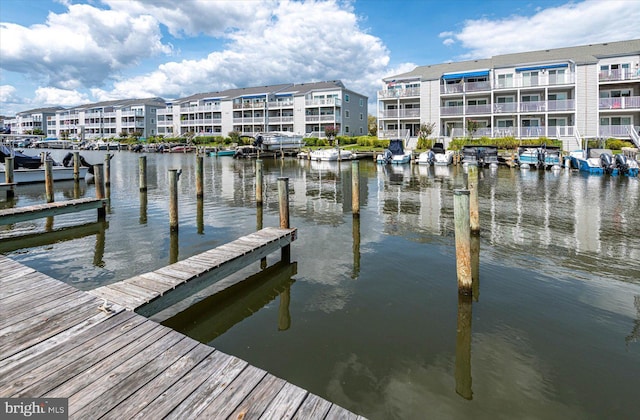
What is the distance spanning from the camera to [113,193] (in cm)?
2372

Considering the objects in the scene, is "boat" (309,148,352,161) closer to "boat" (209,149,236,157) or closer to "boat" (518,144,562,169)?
"boat" (209,149,236,157)

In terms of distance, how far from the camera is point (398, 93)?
56.3m

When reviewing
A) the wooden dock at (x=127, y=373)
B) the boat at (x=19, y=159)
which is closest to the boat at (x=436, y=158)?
the boat at (x=19, y=159)

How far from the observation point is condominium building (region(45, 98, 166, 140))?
342 feet

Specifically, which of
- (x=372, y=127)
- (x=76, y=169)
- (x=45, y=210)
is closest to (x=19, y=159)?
(x=76, y=169)

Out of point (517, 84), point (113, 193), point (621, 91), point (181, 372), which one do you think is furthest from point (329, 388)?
point (621, 91)

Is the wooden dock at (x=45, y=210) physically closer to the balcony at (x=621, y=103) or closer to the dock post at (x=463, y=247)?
the dock post at (x=463, y=247)

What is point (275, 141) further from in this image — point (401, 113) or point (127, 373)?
point (127, 373)

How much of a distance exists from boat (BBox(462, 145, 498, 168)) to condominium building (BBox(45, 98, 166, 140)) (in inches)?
3248

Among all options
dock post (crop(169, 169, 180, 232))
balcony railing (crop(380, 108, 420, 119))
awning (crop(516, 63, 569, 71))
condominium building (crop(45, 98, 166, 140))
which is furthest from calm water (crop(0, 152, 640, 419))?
Answer: condominium building (crop(45, 98, 166, 140))

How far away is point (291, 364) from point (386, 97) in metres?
55.2

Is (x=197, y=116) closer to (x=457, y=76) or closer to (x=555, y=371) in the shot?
(x=457, y=76)

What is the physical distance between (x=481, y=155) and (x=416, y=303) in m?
36.9

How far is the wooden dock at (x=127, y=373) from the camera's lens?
11.7ft
